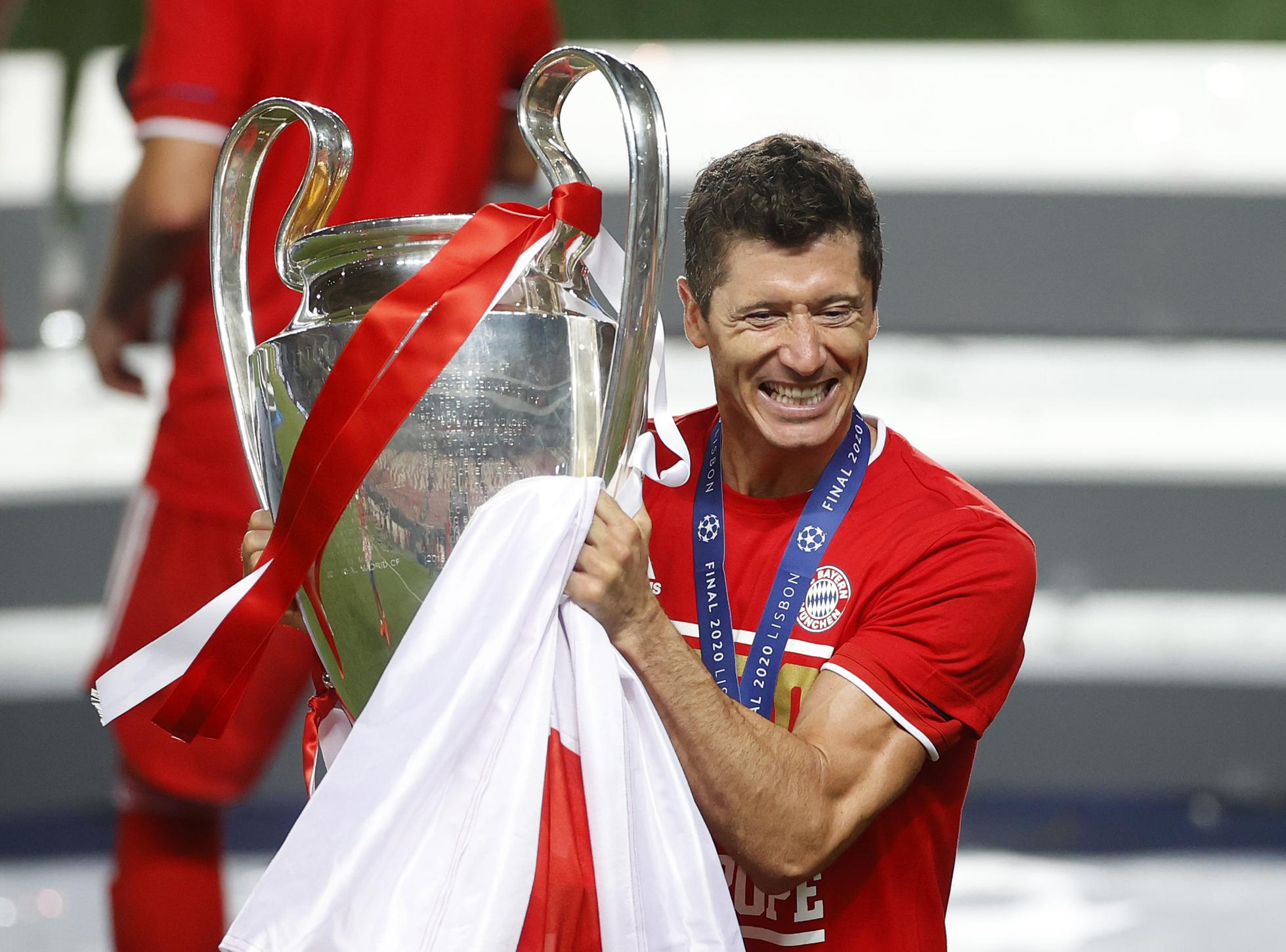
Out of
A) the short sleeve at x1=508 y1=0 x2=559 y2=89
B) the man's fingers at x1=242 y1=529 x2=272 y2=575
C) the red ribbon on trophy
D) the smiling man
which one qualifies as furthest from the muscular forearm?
the short sleeve at x1=508 y1=0 x2=559 y2=89

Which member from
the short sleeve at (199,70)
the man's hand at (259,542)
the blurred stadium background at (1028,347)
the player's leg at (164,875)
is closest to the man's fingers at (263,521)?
the man's hand at (259,542)

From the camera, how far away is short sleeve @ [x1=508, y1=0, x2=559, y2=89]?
2414mm

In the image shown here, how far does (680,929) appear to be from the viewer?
905 millimetres

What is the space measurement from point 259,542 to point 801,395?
0.49 m

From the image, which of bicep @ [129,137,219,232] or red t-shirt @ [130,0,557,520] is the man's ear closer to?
red t-shirt @ [130,0,557,520]

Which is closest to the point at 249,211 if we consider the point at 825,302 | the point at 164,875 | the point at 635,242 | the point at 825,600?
the point at 635,242

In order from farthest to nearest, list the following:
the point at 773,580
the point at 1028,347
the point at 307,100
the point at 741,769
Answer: the point at 1028,347 < the point at 307,100 < the point at 773,580 < the point at 741,769

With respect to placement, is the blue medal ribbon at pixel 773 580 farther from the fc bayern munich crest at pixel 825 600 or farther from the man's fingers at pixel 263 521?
the man's fingers at pixel 263 521

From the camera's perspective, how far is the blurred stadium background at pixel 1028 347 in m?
3.08

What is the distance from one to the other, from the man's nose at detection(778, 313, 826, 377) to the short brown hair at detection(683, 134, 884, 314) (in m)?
0.07

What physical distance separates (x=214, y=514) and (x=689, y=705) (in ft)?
4.77

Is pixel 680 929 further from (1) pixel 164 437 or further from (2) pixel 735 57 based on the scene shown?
(2) pixel 735 57

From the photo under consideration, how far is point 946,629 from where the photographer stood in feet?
3.91

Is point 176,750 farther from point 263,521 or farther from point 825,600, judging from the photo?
point 825,600
